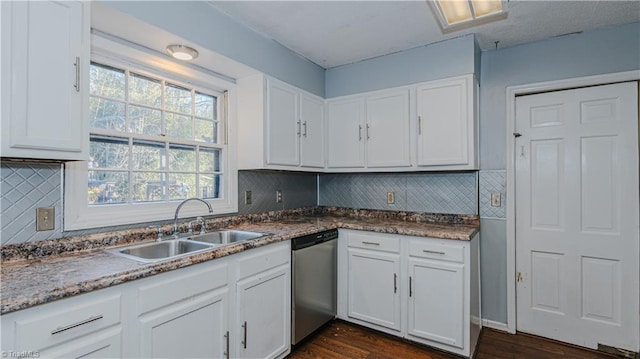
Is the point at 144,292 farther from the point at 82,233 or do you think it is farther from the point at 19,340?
the point at 82,233

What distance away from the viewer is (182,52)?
2049 millimetres

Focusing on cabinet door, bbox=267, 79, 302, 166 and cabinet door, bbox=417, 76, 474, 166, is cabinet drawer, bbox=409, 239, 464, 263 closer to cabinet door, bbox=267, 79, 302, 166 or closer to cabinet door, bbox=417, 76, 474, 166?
cabinet door, bbox=417, 76, 474, 166

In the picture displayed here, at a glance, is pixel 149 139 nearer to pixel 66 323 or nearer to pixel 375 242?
pixel 66 323

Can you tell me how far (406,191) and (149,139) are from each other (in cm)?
226

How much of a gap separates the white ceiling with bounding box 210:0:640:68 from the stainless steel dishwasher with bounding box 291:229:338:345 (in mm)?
1591

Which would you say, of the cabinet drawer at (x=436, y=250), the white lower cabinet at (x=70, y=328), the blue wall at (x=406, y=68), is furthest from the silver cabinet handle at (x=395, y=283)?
the white lower cabinet at (x=70, y=328)

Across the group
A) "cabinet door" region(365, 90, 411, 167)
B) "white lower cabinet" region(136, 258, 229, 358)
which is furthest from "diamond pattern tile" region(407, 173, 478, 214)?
"white lower cabinet" region(136, 258, 229, 358)

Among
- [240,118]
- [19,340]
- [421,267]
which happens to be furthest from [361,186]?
A: [19,340]

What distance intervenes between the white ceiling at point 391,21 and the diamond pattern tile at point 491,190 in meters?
1.10

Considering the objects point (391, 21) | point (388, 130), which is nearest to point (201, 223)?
point (388, 130)

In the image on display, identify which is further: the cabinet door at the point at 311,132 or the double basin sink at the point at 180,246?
the cabinet door at the point at 311,132

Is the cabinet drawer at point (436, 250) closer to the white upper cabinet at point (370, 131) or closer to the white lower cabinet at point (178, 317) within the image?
the white upper cabinet at point (370, 131)

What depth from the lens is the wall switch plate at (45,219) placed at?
1.60 m

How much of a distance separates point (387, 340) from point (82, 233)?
224 cm
